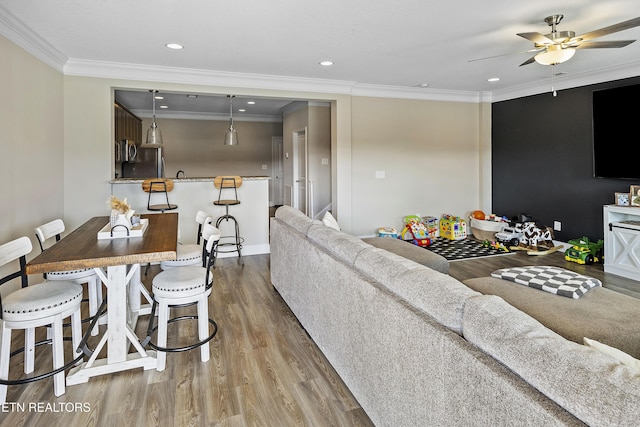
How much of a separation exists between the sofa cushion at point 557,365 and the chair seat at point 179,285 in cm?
176

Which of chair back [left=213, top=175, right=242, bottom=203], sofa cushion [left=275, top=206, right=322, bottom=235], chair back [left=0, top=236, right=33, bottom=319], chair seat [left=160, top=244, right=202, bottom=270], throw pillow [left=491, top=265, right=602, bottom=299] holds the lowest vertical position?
throw pillow [left=491, top=265, right=602, bottom=299]

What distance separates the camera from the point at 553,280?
2.68 m

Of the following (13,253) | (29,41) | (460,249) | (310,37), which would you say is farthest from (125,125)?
(460,249)

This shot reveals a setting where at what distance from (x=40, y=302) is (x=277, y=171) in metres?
8.44

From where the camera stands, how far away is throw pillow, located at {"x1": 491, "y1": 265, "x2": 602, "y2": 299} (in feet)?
8.14

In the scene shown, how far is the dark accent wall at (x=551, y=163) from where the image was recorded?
209 inches

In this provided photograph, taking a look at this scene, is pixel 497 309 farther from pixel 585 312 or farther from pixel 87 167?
pixel 87 167

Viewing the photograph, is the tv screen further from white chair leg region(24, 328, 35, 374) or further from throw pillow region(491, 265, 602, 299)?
white chair leg region(24, 328, 35, 374)

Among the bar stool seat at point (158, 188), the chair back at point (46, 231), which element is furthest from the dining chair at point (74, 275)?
the bar stool seat at point (158, 188)

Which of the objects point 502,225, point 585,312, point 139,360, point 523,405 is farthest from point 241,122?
point 523,405

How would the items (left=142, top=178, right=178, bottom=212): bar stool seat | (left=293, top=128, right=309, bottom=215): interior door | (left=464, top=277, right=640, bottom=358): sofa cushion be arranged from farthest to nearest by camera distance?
(left=293, top=128, right=309, bottom=215): interior door, (left=142, top=178, right=178, bottom=212): bar stool seat, (left=464, top=277, right=640, bottom=358): sofa cushion

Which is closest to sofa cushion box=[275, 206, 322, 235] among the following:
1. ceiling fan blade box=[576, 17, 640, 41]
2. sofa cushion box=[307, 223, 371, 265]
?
sofa cushion box=[307, 223, 371, 265]

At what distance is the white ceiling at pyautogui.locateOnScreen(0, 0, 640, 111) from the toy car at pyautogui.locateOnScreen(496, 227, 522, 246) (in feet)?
7.32

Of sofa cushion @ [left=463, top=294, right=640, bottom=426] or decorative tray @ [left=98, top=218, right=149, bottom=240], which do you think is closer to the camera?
sofa cushion @ [left=463, top=294, right=640, bottom=426]
